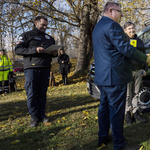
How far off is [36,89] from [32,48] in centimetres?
91

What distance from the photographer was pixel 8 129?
12.0ft

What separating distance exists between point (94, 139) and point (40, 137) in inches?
40.3

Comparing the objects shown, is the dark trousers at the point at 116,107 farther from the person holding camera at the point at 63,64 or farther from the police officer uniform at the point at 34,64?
the person holding camera at the point at 63,64

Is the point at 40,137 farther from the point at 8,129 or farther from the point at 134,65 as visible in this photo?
the point at 134,65

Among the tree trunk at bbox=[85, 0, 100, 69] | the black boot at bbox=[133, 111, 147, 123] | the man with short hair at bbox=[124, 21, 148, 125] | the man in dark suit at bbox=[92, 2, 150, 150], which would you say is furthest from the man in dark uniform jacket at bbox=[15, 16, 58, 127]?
the tree trunk at bbox=[85, 0, 100, 69]

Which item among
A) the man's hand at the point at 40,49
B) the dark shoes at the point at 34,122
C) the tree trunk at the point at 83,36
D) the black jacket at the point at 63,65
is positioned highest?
the tree trunk at the point at 83,36

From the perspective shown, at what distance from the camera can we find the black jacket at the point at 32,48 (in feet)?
11.6

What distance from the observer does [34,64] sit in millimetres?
3598

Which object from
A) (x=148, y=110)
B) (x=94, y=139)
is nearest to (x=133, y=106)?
(x=148, y=110)

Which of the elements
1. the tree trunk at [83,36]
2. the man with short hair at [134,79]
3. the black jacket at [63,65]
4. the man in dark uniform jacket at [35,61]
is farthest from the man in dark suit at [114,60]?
the tree trunk at [83,36]

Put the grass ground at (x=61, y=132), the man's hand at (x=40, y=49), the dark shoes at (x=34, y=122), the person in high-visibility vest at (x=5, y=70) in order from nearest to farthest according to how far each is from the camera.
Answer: the grass ground at (x=61, y=132)
the man's hand at (x=40, y=49)
the dark shoes at (x=34, y=122)
the person in high-visibility vest at (x=5, y=70)

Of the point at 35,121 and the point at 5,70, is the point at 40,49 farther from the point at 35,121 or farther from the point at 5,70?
the point at 5,70

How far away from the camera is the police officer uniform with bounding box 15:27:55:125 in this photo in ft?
11.8

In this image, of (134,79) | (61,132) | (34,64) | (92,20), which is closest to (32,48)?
(34,64)
